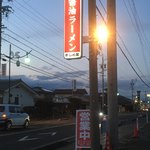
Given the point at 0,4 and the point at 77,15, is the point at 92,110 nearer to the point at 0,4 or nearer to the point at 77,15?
the point at 77,15

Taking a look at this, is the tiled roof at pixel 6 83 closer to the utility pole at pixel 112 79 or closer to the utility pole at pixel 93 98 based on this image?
the utility pole at pixel 112 79

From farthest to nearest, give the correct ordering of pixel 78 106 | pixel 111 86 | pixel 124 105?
pixel 124 105 < pixel 78 106 < pixel 111 86

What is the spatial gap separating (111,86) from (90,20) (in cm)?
446

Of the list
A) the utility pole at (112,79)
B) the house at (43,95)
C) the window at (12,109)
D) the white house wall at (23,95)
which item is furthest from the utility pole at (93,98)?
the white house wall at (23,95)

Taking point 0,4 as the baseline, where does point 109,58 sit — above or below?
below

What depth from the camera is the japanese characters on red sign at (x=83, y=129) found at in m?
12.8

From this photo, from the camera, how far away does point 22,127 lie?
3459cm

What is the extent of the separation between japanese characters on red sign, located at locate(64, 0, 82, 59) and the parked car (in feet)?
66.9

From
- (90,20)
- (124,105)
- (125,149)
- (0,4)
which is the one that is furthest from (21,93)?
(124,105)

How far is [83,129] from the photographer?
1297cm

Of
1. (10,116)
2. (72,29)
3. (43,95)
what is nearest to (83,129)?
(72,29)

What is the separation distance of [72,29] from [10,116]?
69.4 feet

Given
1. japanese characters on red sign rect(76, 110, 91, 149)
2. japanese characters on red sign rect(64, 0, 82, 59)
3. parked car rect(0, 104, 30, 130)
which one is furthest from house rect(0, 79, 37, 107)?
japanese characters on red sign rect(64, 0, 82, 59)

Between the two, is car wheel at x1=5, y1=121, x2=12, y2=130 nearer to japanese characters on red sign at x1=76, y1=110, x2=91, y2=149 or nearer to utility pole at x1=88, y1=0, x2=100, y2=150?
japanese characters on red sign at x1=76, y1=110, x2=91, y2=149
